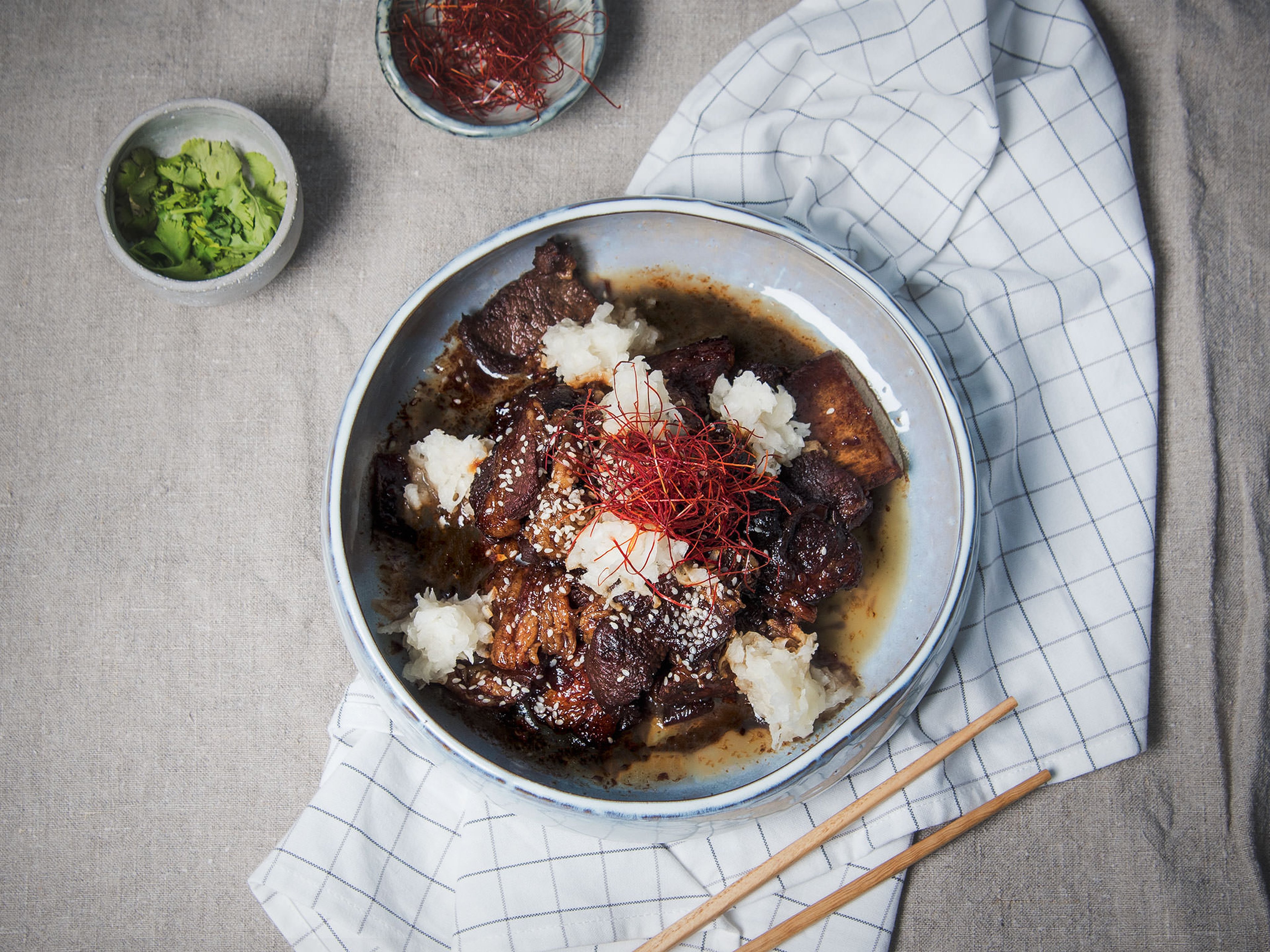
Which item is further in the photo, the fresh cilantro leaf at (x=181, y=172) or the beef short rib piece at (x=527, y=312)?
the fresh cilantro leaf at (x=181, y=172)

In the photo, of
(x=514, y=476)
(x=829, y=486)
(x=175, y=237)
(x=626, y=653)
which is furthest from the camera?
(x=175, y=237)

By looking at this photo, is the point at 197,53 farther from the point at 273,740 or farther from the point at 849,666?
the point at 849,666

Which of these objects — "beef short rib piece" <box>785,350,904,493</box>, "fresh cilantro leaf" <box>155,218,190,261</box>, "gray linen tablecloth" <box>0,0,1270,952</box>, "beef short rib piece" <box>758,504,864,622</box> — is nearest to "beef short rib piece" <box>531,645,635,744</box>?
"beef short rib piece" <box>758,504,864,622</box>

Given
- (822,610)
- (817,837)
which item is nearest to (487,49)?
(822,610)

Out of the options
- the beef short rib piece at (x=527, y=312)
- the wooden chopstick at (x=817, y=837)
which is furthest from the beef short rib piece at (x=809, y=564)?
the beef short rib piece at (x=527, y=312)

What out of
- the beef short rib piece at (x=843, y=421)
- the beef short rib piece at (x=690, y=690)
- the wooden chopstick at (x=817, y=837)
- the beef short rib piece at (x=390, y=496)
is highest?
the beef short rib piece at (x=390, y=496)

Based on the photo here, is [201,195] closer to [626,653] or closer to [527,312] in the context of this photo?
[527,312]

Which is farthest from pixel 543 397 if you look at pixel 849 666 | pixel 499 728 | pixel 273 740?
pixel 273 740

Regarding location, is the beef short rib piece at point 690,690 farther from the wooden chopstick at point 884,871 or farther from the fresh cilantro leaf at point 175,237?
the fresh cilantro leaf at point 175,237
